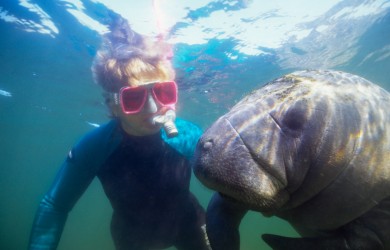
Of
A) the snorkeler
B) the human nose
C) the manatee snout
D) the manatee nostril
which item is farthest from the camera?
the human nose

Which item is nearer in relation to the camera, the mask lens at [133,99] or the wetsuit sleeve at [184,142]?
the mask lens at [133,99]

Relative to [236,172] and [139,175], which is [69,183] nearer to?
[139,175]

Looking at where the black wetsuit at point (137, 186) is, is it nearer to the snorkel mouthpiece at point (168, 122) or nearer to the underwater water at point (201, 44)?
the snorkel mouthpiece at point (168, 122)

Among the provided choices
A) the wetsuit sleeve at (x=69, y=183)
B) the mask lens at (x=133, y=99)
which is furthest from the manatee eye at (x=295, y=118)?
the wetsuit sleeve at (x=69, y=183)

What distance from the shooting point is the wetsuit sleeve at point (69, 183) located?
4328 millimetres

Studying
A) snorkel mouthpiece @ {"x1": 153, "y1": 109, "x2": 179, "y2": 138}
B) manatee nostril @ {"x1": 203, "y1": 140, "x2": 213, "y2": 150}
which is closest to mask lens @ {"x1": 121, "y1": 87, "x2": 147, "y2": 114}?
snorkel mouthpiece @ {"x1": 153, "y1": 109, "x2": 179, "y2": 138}

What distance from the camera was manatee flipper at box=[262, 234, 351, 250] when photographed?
2025mm

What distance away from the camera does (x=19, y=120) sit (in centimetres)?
2869

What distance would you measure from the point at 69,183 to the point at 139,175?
3.47 feet

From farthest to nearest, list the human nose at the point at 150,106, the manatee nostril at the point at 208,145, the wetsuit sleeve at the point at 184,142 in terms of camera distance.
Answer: the wetsuit sleeve at the point at 184,142
the human nose at the point at 150,106
the manatee nostril at the point at 208,145

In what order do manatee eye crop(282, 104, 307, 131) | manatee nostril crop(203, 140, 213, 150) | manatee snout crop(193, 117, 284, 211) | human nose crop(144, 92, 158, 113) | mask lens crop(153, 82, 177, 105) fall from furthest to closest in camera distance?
mask lens crop(153, 82, 177, 105) < human nose crop(144, 92, 158, 113) < manatee eye crop(282, 104, 307, 131) < manatee nostril crop(203, 140, 213, 150) < manatee snout crop(193, 117, 284, 211)

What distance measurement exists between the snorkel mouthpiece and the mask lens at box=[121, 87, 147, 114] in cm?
33

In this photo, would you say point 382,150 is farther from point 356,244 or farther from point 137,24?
point 137,24

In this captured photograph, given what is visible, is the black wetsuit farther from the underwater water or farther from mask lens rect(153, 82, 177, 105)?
the underwater water
